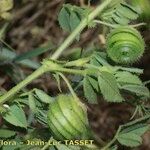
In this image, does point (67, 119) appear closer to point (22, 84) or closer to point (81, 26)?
point (22, 84)

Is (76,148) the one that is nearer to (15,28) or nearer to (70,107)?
(70,107)

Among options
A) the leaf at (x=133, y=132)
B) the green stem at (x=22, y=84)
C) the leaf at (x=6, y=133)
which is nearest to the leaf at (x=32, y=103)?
the green stem at (x=22, y=84)

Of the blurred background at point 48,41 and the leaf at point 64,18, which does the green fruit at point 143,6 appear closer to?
the leaf at point 64,18

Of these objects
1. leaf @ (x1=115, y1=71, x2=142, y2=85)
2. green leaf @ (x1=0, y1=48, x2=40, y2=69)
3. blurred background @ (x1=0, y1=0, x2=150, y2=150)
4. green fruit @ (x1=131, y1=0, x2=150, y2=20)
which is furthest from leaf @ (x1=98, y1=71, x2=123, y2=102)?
blurred background @ (x1=0, y1=0, x2=150, y2=150)

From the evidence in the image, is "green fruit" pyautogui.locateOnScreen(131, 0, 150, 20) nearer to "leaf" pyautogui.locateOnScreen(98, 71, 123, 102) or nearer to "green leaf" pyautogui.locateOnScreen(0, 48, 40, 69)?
"leaf" pyautogui.locateOnScreen(98, 71, 123, 102)

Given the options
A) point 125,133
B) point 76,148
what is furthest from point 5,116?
point 125,133
